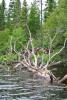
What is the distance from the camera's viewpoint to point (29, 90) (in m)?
32.8

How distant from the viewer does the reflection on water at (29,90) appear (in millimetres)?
29406

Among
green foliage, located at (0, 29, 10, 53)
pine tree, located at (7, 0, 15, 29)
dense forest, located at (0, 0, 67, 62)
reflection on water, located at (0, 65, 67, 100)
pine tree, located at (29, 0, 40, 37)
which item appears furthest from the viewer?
pine tree, located at (7, 0, 15, 29)

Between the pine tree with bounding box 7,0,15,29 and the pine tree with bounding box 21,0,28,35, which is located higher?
the pine tree with bounding box 21,0,28,35

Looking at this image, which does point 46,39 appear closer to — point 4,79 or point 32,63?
point 32,63

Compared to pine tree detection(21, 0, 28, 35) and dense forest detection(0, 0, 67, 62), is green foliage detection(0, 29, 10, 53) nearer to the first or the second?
dense forest detection(0, 0, 67, 62)

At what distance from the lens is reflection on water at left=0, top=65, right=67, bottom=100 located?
29.4m

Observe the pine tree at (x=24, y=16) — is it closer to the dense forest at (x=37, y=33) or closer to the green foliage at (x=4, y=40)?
the dense forest at (x=37, y=33)

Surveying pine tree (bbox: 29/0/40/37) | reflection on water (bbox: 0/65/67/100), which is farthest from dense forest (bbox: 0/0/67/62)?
reflection on water (bbox: 0/65/67/100)

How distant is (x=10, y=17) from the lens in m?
123

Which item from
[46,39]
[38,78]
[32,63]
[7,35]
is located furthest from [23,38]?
[38,78]

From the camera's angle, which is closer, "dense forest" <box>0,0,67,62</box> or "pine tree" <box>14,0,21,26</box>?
"dense forest" <box>0,0,67,62</box>

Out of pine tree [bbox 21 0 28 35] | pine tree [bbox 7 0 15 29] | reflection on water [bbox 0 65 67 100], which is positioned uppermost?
reflection on water [bbox 0 65 67 100]

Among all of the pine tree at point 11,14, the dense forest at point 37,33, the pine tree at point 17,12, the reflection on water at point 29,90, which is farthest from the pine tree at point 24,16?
the reflection on water at point 29,90

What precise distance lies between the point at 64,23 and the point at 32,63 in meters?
16.9
